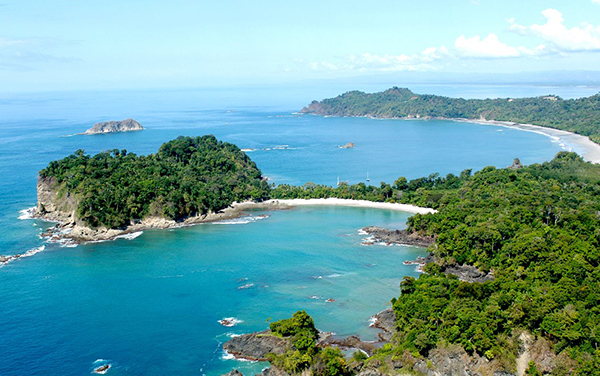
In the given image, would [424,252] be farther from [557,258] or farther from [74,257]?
[74,257]

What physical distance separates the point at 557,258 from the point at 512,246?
449 cm

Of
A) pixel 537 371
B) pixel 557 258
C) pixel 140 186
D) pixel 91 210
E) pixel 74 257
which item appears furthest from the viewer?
pixel 140 186

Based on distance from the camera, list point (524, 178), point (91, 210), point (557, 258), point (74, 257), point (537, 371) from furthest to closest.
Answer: point (524, 178)
point (91, 210)
point (74, 257)
point (557, 258)
point (537, 371)

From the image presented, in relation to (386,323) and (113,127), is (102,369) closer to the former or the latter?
(386,323)

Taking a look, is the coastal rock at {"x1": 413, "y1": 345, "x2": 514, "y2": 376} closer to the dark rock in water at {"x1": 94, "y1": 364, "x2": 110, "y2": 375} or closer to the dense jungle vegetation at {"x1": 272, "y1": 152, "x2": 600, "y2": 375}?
the dense jungle vegetation at {"x1": 272, "y1": 152, "x2": 600, "y2": 375}

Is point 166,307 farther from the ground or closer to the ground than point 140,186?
closer to the ground

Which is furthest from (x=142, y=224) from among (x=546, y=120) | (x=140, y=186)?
(x=546, y=120)

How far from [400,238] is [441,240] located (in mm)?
6603

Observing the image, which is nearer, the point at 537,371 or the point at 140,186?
the point at 537,371

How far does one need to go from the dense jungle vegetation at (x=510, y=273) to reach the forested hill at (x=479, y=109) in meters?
71.1

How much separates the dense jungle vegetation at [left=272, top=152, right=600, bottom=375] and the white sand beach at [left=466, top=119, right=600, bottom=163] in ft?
113

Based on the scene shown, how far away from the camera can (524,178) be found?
209 feet

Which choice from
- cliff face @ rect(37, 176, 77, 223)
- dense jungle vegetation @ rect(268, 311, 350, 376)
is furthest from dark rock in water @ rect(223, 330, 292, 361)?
cliff face @ rect(37, 176, 77, 223)

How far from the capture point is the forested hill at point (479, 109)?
137 metres
